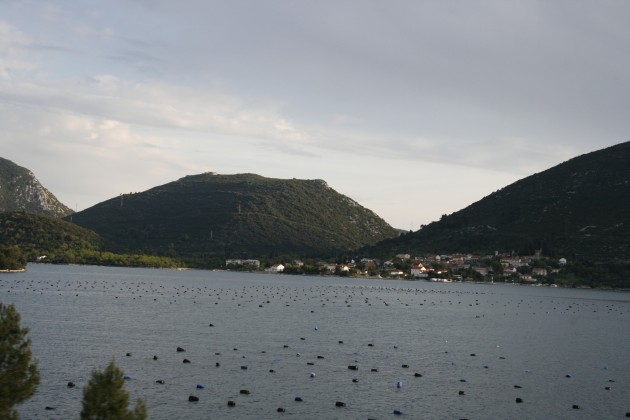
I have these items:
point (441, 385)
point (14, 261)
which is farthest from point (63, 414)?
point (14, 261)

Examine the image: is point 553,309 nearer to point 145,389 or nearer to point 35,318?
point 35,318

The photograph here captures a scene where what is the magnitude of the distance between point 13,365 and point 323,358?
38583mm

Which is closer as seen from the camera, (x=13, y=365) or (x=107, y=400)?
(x=107, y=400)

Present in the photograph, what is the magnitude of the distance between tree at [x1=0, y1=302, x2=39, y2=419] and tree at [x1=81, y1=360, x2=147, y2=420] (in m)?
5.54

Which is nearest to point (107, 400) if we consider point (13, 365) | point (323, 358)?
point (13, 365)

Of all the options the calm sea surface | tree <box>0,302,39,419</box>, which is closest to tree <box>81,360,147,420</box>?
tree <box>0,302,39,419</box>

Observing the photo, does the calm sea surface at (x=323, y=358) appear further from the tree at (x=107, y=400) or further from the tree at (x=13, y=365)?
the tree at (x=107, y=400)

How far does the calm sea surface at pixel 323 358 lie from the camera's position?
156ft

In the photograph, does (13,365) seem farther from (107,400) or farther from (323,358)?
(323,358)

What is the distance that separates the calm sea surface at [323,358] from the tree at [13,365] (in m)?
11.0

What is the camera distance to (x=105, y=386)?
A: 85.4 ft

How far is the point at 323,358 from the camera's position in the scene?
65750 millimetres

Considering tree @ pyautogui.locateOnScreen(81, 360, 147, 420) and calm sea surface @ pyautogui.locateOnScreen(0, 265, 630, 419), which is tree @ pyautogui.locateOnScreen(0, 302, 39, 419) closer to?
tree @ pyautogui.locateOnScreen(81, 360, 147, 420)

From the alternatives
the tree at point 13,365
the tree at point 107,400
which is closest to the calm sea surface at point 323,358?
the tree at point 13,365
